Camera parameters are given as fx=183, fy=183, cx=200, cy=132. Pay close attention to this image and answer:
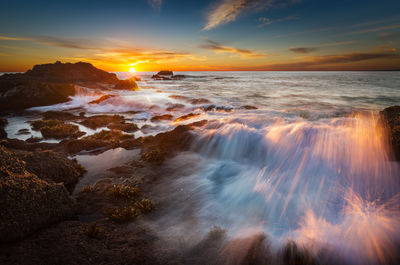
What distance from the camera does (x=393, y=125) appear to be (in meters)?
8.88

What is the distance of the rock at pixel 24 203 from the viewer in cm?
408

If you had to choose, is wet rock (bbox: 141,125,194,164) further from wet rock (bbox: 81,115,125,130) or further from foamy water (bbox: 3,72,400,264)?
wet rock (bbox: 81,115,125,130)

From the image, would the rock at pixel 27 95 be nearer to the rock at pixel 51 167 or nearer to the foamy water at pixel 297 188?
the rock at pixel 51 167

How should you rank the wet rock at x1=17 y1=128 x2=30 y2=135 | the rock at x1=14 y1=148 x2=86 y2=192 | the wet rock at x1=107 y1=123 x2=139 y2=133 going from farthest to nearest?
the wet rock at x1=107 y1=123 x2=139 y2=133
the wet rock at x1=17 y1=128 x2=30 y2=135
the rock at x1=14 y1=148 x2=86 y2=192

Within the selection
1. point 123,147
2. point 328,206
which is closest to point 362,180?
point 328,206

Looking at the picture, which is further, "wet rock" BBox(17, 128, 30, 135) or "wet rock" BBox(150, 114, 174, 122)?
"wet rock" BBox(150, 114, 174, 122)

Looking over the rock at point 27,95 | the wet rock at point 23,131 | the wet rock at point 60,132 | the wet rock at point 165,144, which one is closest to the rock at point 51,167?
the wet rock at point 165,144

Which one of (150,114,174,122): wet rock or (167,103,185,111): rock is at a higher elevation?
(167,103,185,111): rock

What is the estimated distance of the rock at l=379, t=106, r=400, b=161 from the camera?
27.2 ft

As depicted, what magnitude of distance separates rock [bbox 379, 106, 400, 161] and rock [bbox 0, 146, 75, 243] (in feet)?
42.9

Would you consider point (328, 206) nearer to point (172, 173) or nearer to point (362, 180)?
point (362, 180)

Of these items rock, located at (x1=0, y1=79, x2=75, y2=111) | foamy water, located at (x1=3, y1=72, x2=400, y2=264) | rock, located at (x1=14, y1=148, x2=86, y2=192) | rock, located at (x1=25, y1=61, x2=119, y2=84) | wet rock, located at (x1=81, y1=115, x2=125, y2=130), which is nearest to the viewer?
foamy water, located at (x1=3, y1=72, x2=400, y2=264)

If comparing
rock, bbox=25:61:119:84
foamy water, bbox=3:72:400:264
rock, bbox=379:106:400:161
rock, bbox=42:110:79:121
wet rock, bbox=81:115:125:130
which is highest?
rock, bbox=25:61:119:84

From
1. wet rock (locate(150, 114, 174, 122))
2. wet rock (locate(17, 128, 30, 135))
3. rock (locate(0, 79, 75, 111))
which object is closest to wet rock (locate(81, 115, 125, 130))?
wet rock (locate(150, 114, 174, 122))
